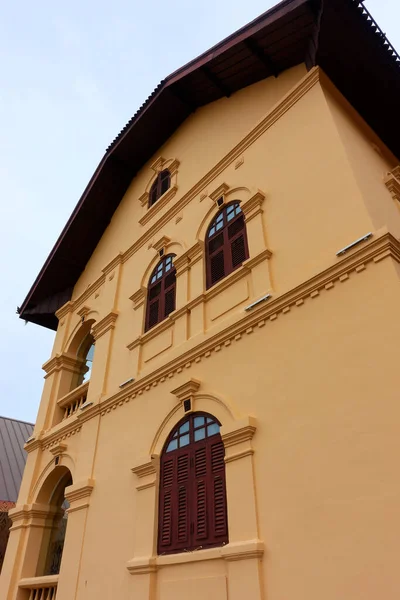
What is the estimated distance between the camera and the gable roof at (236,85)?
23.9 feet

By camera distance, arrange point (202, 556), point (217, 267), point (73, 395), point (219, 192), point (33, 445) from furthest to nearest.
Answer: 1. point (33, 445)
2. point (73, 395)
3. point (219, 192)
4. point (217, 267)
5. point (202, 556)

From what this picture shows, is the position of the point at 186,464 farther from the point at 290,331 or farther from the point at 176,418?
the point at 290,331

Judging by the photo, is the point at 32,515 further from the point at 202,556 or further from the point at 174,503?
the point at 202,556

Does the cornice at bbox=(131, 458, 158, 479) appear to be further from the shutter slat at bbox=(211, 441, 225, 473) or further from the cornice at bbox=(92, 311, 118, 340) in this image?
the cornice at bbox=(92, 311, 118, 340)

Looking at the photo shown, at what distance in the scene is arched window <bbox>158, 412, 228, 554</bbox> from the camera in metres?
5.59

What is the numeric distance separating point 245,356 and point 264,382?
1.80 ft

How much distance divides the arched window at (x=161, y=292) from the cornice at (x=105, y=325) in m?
1.14

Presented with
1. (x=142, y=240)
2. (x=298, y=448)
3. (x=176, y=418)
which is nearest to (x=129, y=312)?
(x=142, y=240)

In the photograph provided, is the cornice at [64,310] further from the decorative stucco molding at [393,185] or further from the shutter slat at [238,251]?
the decorative stucco molding at [393,185]

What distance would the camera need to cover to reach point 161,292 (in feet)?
29.0

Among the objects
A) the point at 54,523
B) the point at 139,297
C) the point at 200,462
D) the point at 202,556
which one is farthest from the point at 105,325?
the point at 202,556

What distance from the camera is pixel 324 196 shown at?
20.4 feet

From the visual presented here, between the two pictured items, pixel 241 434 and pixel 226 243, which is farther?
pixel 226 243

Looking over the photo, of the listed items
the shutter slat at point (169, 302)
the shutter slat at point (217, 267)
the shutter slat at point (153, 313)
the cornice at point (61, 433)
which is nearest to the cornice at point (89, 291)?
the shutter slat at point (153, 313)
